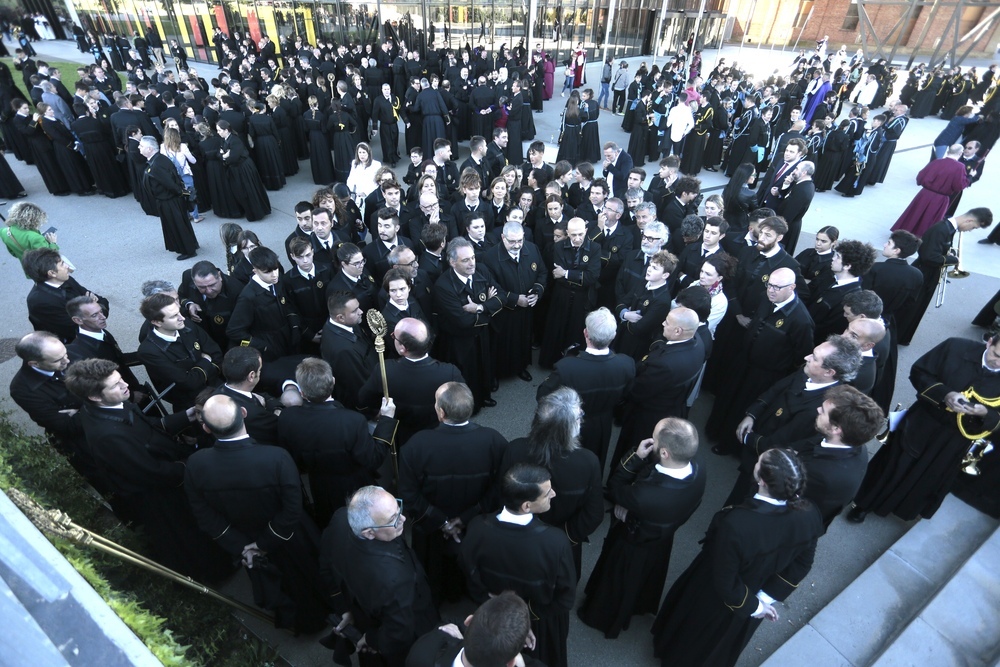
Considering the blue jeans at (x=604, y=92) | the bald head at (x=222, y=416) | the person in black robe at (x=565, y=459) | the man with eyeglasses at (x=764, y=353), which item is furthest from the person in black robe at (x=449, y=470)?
the blue jeans at (x=604, y=92)

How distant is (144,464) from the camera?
3.06 m

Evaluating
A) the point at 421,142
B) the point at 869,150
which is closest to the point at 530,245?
the point at 421,142

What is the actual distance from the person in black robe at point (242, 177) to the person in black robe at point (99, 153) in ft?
9.55

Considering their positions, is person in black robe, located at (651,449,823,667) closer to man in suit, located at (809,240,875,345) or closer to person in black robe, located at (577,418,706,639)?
person in black robe, located at (577,418,706,639)

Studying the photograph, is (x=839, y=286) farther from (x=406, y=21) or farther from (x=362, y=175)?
(x=406, y=21)

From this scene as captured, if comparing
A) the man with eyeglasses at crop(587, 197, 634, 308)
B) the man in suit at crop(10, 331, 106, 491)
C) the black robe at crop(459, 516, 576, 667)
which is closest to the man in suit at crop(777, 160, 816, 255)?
the man with eyeglasses at crop(587, 197, 634, 308)

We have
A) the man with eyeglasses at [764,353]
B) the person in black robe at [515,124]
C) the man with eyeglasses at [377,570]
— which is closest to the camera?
the man with eyeglasses at [377,570]

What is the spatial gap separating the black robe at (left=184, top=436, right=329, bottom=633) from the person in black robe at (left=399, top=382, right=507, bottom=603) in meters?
0.68

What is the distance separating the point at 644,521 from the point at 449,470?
1.13 m

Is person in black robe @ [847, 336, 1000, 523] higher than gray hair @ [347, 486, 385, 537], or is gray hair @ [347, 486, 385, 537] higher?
gray hair @ [347, 486, 385, 537]

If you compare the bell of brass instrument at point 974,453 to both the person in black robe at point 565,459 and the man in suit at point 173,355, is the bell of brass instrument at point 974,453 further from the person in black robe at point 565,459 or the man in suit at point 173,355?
the man in suit at point 173,355

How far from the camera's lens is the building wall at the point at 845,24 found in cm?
2673

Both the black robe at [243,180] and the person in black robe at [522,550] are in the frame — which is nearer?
the person in black robe at [522,550]

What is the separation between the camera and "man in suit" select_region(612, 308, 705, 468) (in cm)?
361
